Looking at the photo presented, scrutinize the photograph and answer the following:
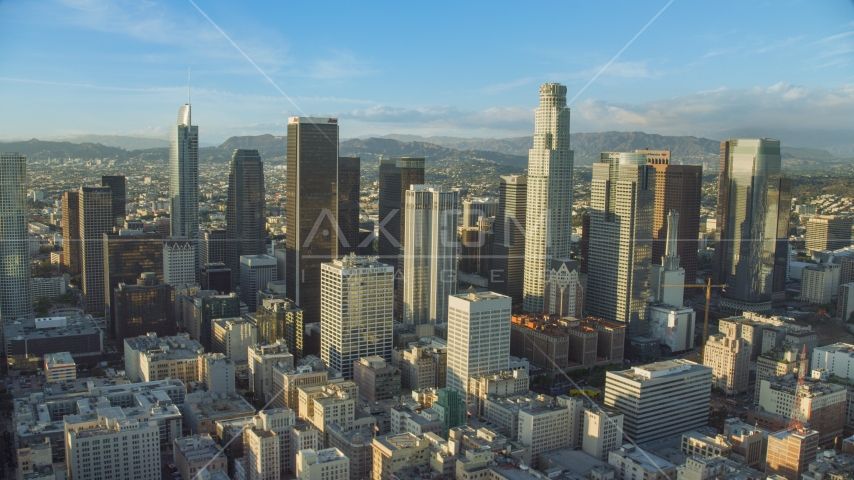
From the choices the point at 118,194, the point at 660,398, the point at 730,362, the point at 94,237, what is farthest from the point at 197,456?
the point at 118,194

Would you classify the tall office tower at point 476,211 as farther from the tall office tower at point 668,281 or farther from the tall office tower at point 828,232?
the tall office tower at point 828,232

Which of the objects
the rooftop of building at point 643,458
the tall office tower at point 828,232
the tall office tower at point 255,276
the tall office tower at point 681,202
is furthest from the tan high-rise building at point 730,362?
the tall office tower at point 255,276

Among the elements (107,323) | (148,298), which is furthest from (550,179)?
(107,323)

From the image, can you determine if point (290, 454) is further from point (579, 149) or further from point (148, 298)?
point (579, 149)

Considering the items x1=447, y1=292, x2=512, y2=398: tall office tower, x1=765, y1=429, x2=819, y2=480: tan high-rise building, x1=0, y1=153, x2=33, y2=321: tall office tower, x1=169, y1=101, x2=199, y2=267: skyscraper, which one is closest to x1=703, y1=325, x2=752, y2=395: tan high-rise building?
x1=765, y1=429, x2=819, y2=480: tan high-rise building

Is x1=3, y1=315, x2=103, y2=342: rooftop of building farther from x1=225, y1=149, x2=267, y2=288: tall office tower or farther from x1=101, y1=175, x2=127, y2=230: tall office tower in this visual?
x1=225, y1=149, x2=267, y2=288: tall office tower
